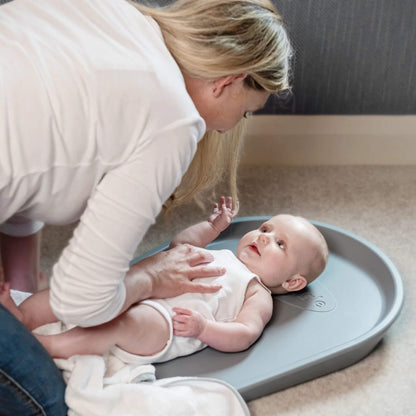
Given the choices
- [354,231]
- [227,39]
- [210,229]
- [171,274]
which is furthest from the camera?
[354,231]

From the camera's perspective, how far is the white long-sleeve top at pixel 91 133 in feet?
3.17

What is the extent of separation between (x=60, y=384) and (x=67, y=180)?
13.6 inches

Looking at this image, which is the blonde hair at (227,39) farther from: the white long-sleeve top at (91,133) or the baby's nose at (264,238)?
the baby's nose at (264,238)

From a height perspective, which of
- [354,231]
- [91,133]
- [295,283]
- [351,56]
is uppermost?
[91,133]

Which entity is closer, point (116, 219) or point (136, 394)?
point (116, 219)

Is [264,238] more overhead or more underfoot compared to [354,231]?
more overhead

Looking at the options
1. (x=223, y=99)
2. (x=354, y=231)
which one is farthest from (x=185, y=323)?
(x=354, y=231)

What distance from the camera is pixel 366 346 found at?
1.38 m

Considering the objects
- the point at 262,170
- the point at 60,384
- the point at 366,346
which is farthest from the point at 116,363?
the point at 262,170

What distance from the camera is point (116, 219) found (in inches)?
38.8

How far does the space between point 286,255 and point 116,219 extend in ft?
1.86

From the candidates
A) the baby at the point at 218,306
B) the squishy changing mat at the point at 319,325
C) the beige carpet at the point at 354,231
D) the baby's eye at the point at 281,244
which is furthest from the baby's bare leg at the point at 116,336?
the baby's eye at the point at 281,244

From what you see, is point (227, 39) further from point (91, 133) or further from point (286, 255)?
point (286, 255)

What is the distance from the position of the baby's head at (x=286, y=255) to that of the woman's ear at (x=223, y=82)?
0.44 meters
